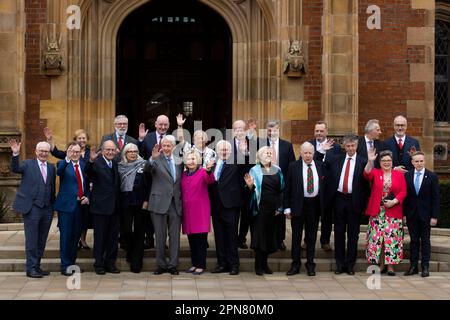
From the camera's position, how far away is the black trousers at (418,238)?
13.4 metres

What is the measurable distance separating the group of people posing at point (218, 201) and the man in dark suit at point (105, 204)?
14 millimetres

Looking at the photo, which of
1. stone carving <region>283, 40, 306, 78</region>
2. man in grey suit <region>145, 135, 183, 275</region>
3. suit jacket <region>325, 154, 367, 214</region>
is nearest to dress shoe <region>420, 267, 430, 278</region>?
suit jacket <region>325, 154, 367, 214</region>

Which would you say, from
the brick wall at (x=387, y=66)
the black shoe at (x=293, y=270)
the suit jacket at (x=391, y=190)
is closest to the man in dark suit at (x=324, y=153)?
the suit jacket at (x=391, y=190)

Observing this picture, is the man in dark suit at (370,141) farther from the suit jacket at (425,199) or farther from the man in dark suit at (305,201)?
the man in dark suit at (305,201)

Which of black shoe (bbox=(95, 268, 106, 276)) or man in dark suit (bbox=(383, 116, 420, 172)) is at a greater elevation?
man in dark suit (bbox=(383, 116, 420, 172))

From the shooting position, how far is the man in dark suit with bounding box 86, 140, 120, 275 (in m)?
13.1

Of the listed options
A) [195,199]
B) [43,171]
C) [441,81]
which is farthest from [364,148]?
[441,81]

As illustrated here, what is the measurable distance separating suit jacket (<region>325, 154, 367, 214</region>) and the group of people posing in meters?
0.01

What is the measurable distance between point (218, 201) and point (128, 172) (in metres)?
1.29

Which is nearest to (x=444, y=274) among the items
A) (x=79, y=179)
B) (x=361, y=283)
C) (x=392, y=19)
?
(x=361, y=283)

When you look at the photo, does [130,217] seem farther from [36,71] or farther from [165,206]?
[36,71]

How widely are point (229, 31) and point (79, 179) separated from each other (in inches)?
269

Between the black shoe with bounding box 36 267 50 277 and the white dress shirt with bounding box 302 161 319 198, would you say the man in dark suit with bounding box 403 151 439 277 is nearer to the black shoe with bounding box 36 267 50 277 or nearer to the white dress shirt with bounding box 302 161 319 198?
the white dress shirt with bounding box 302 161 319 198

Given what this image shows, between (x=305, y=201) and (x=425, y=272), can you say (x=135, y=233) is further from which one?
(x=425, y=272)
